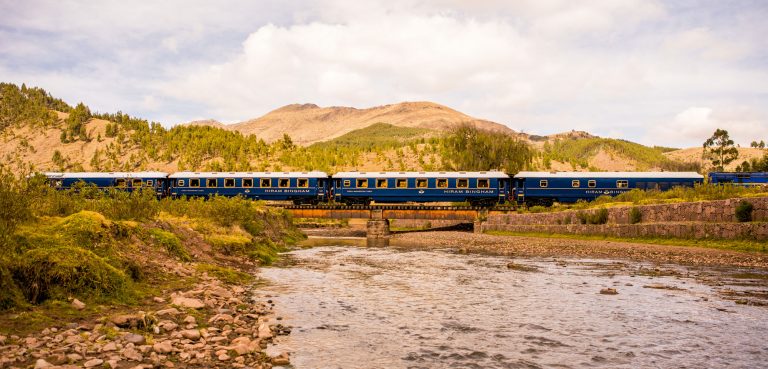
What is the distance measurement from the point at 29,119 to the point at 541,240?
414ft

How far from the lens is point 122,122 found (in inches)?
4656

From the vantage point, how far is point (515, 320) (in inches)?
426

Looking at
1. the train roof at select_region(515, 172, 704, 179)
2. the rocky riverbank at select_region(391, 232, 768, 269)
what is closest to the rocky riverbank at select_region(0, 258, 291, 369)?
the rocky riverbank at select_region(391, 232, 768, 269)

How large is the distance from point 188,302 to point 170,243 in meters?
5.42

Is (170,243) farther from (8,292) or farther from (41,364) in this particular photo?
(41,364)

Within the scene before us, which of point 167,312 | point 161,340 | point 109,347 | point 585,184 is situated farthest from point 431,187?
point 109,347

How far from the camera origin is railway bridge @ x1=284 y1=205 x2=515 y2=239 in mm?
43969

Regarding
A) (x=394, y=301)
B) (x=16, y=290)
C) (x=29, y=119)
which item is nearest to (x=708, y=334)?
(x=394, y=301)

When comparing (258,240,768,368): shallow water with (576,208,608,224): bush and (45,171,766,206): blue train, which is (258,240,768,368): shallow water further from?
(45,171,766,206): blue train

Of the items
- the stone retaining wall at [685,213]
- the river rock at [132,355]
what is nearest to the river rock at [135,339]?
the river rock at [132,355]

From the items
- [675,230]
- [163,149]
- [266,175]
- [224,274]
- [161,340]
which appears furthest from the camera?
[163,149]

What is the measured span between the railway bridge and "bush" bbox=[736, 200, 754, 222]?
23095mm

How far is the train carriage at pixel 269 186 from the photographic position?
47000mm

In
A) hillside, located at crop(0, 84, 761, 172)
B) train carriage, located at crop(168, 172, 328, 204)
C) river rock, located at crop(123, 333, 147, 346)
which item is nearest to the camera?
river rock, located at crop(123, 333, 147, 346)
